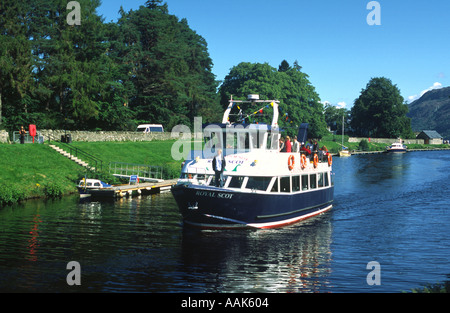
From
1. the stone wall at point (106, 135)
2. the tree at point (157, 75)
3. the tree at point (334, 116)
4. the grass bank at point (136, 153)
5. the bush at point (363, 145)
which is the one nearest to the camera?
the grass bank at point (136, 153)

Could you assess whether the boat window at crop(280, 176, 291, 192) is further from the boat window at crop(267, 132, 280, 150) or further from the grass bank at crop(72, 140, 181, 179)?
the grass bank at crop(72, 140, 181, 179)

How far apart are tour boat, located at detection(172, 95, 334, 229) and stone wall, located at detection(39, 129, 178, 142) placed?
38.0 metres

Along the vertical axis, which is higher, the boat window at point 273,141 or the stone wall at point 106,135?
the stone wall at point 106,135

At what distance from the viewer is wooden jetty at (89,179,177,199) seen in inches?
1641

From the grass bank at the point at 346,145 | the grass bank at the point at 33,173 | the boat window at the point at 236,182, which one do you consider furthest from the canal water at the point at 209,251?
the grass bank at the point at 346,145

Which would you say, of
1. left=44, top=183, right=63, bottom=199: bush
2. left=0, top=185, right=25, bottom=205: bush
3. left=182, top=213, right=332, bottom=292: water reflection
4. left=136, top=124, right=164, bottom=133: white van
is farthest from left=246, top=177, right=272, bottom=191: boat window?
left=136, top=124, right=164, bottom=133: white van

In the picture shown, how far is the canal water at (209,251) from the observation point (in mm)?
18844

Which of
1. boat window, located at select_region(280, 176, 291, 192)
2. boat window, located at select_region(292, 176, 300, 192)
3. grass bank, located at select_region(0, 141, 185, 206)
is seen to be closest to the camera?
boat window, located at select_region(280, 176, 291, 192)

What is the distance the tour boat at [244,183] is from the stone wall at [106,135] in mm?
38002

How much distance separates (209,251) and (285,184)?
795 centimetres

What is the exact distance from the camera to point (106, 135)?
71.8m

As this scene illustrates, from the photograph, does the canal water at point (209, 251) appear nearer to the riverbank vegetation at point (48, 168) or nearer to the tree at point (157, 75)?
the riverbank vegetation at point (48, 168)
